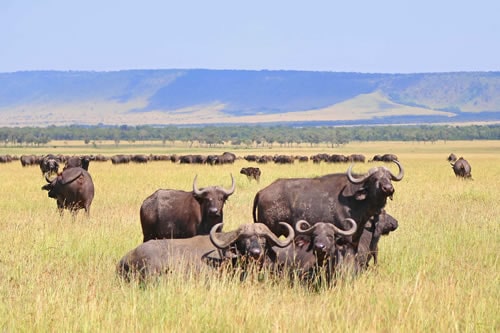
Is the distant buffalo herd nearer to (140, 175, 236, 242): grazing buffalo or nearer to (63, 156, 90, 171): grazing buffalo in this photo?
(140, 175, 236, 242): grazing buffalo

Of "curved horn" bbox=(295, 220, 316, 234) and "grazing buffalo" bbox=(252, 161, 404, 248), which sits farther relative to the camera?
"grazing buffalo" bbox=(252, 161, 404, 248)

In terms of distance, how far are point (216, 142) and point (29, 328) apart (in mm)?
156213

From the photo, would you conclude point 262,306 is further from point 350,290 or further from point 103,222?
point 103,222

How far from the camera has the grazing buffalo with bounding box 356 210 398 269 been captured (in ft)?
32.5

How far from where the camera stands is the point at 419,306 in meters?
7.36

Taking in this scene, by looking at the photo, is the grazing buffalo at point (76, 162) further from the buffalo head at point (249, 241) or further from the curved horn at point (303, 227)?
the buffalo head at point (249, 241)

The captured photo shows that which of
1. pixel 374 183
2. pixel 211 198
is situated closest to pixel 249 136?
pixel 211 198

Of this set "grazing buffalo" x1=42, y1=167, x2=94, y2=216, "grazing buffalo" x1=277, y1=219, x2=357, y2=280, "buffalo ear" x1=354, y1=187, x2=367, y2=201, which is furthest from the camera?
"grazing buffalo" x1=42, y1=167, x2=94, y2=216

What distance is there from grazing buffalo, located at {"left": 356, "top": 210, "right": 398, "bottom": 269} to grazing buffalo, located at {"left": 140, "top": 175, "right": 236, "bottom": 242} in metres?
2.03

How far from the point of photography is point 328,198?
1135cm

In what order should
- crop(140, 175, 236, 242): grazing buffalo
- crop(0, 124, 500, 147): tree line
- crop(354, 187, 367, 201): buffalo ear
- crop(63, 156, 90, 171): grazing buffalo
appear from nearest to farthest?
1. crop(354, 187, 367, 201): buffalo ear
2. crop(140, 175, 236, 242): grazing buffalo
3. crop(63, 156, 90, 171): grazing buffalo
4. crop(0, 124, 500, 147): tree line

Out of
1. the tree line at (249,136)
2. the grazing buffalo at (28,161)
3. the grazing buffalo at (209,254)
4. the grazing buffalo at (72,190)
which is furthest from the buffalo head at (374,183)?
the tree line at (249,136)

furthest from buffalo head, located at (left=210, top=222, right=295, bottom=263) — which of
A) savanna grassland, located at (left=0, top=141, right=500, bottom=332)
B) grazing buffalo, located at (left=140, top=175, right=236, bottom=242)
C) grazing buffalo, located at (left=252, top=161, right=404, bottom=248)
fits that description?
grazing buffalo, located at (left=140, top=175, right=236, bottom=242)

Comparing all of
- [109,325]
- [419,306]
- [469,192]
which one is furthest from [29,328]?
[469,192]
